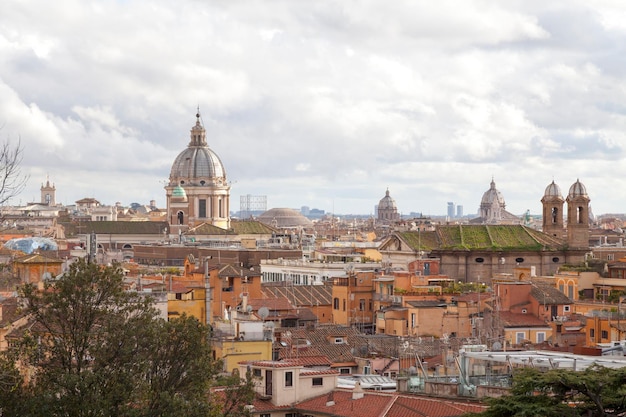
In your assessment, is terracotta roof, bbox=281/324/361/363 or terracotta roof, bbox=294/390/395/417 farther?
terracotta roof, bbox=281/324/361/363

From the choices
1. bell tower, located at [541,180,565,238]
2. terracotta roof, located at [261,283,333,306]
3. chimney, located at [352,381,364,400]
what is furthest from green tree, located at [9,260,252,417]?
bell tower, located at [541,180,565,238]

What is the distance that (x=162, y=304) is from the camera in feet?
145

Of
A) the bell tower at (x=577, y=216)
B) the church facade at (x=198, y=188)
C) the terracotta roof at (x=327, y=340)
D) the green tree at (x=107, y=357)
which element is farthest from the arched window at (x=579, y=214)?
the church facade at (x=198, y=188)

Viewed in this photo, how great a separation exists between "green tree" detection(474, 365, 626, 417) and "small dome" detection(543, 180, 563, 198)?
6734 centimetres

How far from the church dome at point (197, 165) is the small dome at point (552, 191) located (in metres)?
74.7

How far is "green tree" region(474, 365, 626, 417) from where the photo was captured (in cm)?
2381

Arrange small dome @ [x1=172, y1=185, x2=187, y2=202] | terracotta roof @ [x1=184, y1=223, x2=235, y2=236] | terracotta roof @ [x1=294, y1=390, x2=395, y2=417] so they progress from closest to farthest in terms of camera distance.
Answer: terracotta roof @ [x1=294, y1=390, x2=395, y2=417], terracotta roof @ [x1=184, y1=223, x2=235, y2=236], small dome @ [x1=172, y1=185, x2=187, y2=202]

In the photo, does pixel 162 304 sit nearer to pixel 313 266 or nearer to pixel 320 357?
pixel 320 357

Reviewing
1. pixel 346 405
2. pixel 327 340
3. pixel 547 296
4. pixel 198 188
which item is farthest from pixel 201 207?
pixel 346 405

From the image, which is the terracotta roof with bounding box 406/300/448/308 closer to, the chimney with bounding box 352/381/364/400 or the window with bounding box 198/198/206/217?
the chimney with bounding box 352/381/364/400

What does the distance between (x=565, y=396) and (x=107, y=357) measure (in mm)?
7687

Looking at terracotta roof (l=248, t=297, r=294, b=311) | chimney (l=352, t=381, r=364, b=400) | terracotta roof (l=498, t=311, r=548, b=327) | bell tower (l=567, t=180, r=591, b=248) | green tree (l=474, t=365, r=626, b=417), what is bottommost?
chimney (l=352, t=381, r=364, b=400)

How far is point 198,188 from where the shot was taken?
16212 cm

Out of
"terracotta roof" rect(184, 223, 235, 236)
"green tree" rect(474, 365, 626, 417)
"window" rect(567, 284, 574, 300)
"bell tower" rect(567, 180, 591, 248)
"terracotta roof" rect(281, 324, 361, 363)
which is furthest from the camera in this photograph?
"terracotta roof" rect(184, 223, 235, 236)
